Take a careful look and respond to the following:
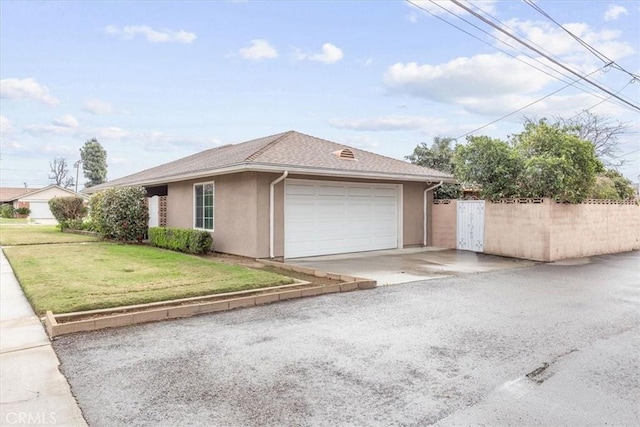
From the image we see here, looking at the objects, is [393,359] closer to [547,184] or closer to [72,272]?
[72,272]

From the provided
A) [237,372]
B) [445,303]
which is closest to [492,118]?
[445,303]

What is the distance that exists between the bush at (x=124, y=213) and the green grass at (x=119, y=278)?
370cm

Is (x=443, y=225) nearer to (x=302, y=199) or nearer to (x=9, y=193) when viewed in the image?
(x=302, y=199)

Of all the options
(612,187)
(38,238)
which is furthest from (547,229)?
(38,238)

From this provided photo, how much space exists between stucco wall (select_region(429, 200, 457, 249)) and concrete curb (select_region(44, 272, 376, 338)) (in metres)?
8.30

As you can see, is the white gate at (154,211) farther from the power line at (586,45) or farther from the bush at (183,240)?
the power line at (586,45)

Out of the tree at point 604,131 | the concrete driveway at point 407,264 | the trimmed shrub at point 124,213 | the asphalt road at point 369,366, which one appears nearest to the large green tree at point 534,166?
the concrete driveway at point 407,264

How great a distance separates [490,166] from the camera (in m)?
13.1

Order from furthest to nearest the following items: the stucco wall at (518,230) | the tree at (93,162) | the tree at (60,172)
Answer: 1. the tree at (60,172)
2. the tree at (93,162)
3. the stucco wall at (518,230)

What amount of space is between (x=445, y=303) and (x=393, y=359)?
277 centimetres

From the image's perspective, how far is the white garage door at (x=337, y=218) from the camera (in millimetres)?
12039

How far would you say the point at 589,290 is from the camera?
806cm

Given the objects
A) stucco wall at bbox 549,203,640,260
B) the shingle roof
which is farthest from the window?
the shingle roof

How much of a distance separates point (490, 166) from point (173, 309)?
419 inches
